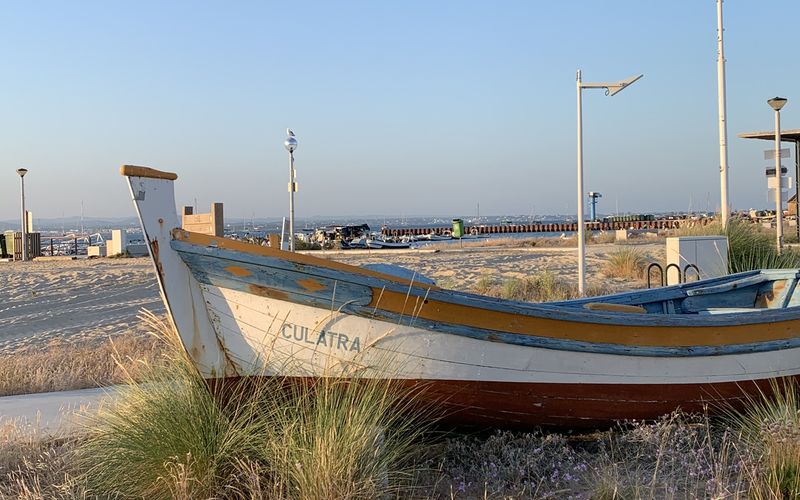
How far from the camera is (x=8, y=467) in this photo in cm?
461

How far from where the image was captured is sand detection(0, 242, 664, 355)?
443 inches

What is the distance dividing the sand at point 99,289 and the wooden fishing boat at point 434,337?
6.51m

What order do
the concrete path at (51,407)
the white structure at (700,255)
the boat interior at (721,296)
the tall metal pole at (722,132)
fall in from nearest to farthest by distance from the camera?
the concrete path at (51,407), the boat interior at (721,296), the white structure at (700,255), the tall metal pole at (722,132)

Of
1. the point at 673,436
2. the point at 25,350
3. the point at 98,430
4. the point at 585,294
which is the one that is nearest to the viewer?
the point at 98,430

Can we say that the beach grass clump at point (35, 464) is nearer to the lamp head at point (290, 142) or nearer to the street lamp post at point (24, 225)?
the lamp head at point (290, 142)

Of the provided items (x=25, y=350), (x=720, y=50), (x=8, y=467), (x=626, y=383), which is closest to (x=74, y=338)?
(x=25, y=350)

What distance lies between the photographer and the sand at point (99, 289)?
1125 centimetres

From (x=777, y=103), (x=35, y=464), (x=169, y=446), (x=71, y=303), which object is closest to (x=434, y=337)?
(x=169, y=446)

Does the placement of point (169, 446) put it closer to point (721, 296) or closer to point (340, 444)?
point (340, 444)

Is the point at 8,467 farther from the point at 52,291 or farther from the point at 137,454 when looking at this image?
the point at 52,291

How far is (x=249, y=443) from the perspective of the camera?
4047mm

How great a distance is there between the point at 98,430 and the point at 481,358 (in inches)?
92.6

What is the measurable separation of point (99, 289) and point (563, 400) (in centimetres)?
1429

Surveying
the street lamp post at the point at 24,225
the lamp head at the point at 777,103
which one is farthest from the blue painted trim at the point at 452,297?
the street lamp post at the point at 24,225
